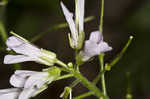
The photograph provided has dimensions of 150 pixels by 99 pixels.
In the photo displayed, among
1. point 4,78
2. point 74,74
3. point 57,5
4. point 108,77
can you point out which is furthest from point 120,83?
point 74,74

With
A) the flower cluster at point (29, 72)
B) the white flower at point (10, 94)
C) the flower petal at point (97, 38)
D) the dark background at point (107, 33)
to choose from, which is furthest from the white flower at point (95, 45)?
the dark background at point (107, 33)

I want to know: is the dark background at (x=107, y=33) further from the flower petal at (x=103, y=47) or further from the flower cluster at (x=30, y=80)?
the flower petal at (x=103, y=47)

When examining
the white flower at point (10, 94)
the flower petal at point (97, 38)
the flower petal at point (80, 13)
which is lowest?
the white flower at point (10, 94)

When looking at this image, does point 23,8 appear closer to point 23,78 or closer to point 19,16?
point 19,16

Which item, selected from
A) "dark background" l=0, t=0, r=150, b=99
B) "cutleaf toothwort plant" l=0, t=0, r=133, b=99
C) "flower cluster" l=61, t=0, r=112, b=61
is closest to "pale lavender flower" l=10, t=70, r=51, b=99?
"cutleaf toothwort plant" l=0, t=0, r=133, b=99

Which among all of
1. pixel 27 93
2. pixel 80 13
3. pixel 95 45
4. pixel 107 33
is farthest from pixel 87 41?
pixel 107 33

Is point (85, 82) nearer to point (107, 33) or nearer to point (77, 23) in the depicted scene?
point (77, 23)
